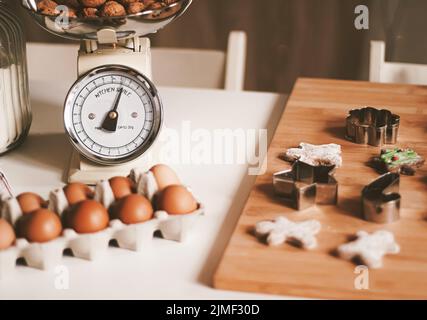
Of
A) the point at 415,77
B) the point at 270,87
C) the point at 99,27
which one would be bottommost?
the point at 270,87

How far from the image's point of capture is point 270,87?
10.3 ft

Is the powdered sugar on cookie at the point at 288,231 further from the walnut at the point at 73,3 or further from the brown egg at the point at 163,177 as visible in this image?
the walnut at the point at 73,3

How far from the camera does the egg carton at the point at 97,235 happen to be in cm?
108

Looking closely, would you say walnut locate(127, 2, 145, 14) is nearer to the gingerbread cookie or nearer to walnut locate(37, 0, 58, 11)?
walnut locate(37, 0, 58, 11)

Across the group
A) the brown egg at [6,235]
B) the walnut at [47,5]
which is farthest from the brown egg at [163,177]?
the walnut at [47,5]

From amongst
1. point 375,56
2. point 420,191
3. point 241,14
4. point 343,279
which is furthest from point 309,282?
point 241,14

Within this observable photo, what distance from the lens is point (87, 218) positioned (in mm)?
1104

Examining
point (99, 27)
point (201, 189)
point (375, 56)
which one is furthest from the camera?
point (375, 56)

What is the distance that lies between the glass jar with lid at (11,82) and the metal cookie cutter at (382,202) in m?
0.73

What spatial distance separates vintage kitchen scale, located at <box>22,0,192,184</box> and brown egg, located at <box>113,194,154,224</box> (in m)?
0.20
